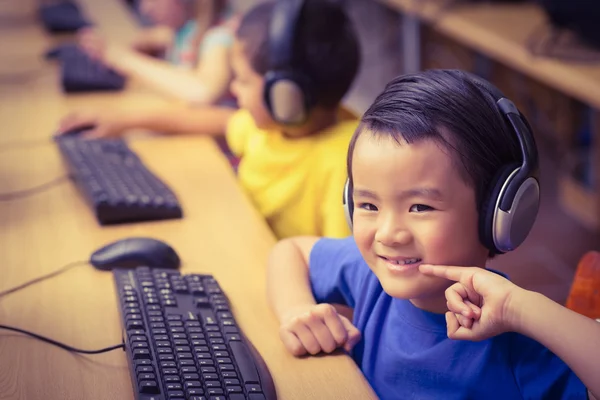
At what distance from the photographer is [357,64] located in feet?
4.77

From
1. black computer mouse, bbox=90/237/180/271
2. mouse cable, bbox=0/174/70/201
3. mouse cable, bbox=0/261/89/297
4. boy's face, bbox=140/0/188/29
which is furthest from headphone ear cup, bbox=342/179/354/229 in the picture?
boy's face, bbox=140/0/188/29

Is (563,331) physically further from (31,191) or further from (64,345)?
(31,191)

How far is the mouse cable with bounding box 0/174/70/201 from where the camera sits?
145 centimetres

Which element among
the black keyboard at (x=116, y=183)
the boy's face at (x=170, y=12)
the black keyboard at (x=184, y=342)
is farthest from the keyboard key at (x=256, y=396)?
the boy's face at (x=170, y=12)

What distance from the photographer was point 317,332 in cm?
96

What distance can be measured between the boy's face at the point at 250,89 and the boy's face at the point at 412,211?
0.59m

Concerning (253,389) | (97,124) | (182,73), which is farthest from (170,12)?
(253,389)

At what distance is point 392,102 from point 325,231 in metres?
0.58

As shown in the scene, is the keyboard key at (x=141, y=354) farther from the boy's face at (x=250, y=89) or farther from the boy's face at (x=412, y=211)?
the boy's face at (x=250, y=89)

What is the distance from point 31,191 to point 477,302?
926 mm

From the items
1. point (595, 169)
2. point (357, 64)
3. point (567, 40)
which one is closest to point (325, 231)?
point (357, 64)

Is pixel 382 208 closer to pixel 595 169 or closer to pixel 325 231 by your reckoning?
pixel 325 231

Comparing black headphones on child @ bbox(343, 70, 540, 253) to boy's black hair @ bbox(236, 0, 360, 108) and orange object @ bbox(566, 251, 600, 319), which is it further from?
boy's black hair @ bbox(236, 0, 360, 108)

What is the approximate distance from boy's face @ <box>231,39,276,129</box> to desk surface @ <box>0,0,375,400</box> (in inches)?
5.2
